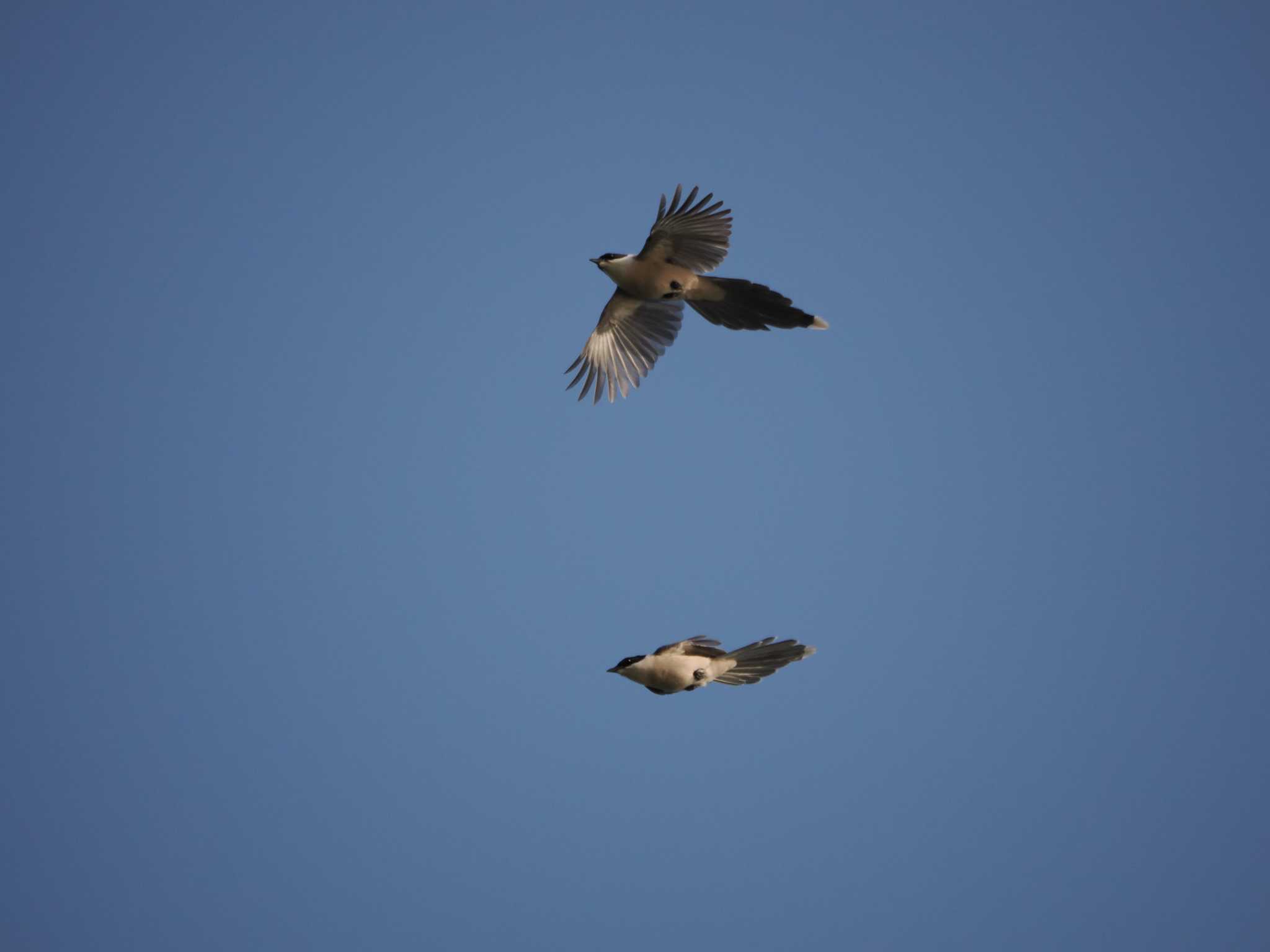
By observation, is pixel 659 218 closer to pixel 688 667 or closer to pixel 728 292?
pixel 728 292

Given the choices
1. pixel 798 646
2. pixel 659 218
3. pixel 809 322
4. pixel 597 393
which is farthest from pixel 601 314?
pixel 798 646

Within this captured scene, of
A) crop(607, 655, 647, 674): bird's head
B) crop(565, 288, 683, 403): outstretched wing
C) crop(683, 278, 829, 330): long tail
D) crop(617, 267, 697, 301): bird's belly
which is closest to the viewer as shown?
crop(607, 655, 647, 674): bird's head

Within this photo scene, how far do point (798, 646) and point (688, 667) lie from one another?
0.90 meters

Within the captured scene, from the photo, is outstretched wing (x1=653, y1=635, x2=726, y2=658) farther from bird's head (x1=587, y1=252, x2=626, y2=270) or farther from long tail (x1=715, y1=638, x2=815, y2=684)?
bird's head (x1=587, y1=252, x2=626, y2=270)

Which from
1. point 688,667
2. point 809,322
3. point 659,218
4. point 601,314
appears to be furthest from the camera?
point 601,314

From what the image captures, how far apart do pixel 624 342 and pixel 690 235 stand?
59.6 inches

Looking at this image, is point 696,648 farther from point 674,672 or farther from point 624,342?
point 624,342

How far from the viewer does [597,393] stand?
9.88m

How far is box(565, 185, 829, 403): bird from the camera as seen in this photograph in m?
8.21

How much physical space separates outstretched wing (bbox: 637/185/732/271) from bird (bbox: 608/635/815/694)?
3077 millimetres

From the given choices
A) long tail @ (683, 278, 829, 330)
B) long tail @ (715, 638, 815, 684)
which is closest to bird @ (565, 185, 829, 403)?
long tail @ (683, 278, 829, 330)

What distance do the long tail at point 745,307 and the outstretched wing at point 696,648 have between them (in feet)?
7.76

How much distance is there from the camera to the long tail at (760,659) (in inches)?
295

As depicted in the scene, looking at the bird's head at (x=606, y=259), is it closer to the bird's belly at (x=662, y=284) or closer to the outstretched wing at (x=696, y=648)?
the bird's belly at (x=662, y=284)
